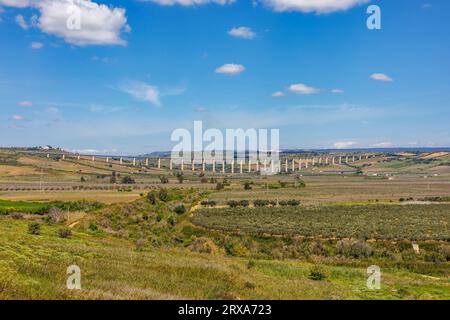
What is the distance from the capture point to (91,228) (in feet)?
140

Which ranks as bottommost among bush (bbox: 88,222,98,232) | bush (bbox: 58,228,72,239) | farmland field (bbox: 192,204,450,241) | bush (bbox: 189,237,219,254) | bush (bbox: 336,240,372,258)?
farmland field (bbox: 192,204,450,241)

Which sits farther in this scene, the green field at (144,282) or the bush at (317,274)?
the bush at (317,274)

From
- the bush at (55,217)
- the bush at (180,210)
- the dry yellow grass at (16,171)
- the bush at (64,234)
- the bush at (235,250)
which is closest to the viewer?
the bush at (64,234)

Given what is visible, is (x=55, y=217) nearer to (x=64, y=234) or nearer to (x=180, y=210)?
(x=64, y=234)

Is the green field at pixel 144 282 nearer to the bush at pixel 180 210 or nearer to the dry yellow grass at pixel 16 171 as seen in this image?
the bush at pixel 180 210

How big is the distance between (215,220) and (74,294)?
166 feet

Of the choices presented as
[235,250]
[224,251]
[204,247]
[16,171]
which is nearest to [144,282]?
[204,247]

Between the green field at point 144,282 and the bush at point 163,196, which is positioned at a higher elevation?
the green field at point 144,282

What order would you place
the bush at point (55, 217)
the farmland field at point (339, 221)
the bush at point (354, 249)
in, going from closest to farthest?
the bush at point (354, 249) → the bush at point (55, 217) → the farmland field at point (339, 221)

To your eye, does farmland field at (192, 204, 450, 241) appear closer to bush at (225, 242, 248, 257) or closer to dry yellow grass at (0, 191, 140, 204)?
bush at (225, 242, 248, 257)

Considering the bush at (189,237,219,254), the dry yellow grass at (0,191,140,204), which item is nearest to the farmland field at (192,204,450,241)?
the bush at (189,237,219,254)

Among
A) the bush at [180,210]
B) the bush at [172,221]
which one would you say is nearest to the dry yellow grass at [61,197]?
the bush at [180,210]

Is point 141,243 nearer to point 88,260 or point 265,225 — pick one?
point 88,260
